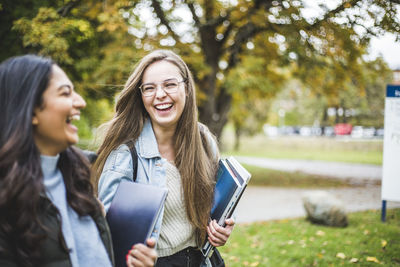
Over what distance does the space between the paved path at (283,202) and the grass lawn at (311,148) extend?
9862 millimetres

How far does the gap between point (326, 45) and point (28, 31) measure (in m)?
5.43

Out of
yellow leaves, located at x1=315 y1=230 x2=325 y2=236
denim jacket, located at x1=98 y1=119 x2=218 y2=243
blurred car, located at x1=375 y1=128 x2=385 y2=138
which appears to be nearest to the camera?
denim jacket, located at x1=98 y1=119 x2=218 y2=243

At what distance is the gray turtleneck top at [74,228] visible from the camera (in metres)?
1.35

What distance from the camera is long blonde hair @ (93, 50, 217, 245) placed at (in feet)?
6.75

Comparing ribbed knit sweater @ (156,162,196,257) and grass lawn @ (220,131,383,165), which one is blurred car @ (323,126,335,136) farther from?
ribbed knit sweater @ (156,162,196,257)

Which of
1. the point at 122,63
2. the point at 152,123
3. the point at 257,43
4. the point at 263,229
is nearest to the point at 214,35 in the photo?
the point at 257,43

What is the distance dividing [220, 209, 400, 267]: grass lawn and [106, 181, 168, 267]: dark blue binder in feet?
11.5

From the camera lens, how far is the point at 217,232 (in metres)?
1.99

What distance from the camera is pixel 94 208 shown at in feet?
4.82

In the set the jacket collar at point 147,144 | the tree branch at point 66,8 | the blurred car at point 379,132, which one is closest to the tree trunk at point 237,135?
the blurred car at point 379,132

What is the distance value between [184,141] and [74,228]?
39.0 inches

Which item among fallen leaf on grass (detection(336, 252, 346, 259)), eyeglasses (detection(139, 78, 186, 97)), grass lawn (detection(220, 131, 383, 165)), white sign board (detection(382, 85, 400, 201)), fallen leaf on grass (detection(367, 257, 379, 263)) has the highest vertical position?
eyeglasses (detection(139, 78, 186, 97))

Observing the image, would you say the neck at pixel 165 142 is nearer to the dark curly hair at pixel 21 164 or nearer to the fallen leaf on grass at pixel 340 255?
the dark curly hair at pixel 21 164

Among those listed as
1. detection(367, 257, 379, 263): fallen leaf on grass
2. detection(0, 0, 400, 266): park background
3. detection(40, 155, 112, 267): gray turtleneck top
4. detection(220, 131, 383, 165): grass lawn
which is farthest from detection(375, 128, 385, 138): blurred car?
detection(40, 155, 112, 267): gray turtleneck top
